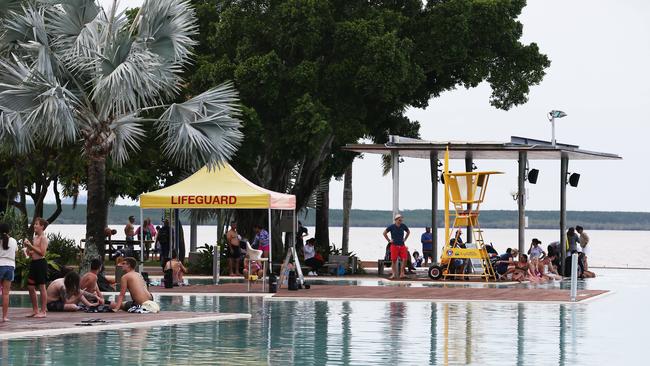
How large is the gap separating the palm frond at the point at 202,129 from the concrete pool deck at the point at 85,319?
7.32m

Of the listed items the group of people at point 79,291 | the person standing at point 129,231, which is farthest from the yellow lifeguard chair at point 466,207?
the person standing at point 129,231

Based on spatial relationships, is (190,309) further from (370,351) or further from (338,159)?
(338,159)

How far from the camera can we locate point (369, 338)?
20344mm

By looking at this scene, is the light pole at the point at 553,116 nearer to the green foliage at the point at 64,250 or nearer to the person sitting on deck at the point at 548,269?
the person sitting on deck at the point at 548,269

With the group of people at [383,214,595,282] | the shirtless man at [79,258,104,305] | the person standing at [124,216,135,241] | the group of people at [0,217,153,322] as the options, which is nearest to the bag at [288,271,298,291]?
the group of people at [383,214,595,282]

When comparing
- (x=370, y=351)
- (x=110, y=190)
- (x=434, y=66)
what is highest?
(x=434, y=66)

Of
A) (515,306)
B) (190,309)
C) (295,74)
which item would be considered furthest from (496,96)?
(190,309)

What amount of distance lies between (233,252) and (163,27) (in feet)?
35.7

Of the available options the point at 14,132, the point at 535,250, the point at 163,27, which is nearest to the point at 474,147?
the point at 535,250

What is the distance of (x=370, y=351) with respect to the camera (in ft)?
60.4

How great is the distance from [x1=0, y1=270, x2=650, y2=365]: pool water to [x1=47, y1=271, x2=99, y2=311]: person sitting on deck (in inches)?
94.0

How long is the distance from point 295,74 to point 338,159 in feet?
26.7

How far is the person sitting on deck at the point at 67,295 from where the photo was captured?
24406 millimetres

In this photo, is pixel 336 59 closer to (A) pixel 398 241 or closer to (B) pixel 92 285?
(A) pixel 398 241
